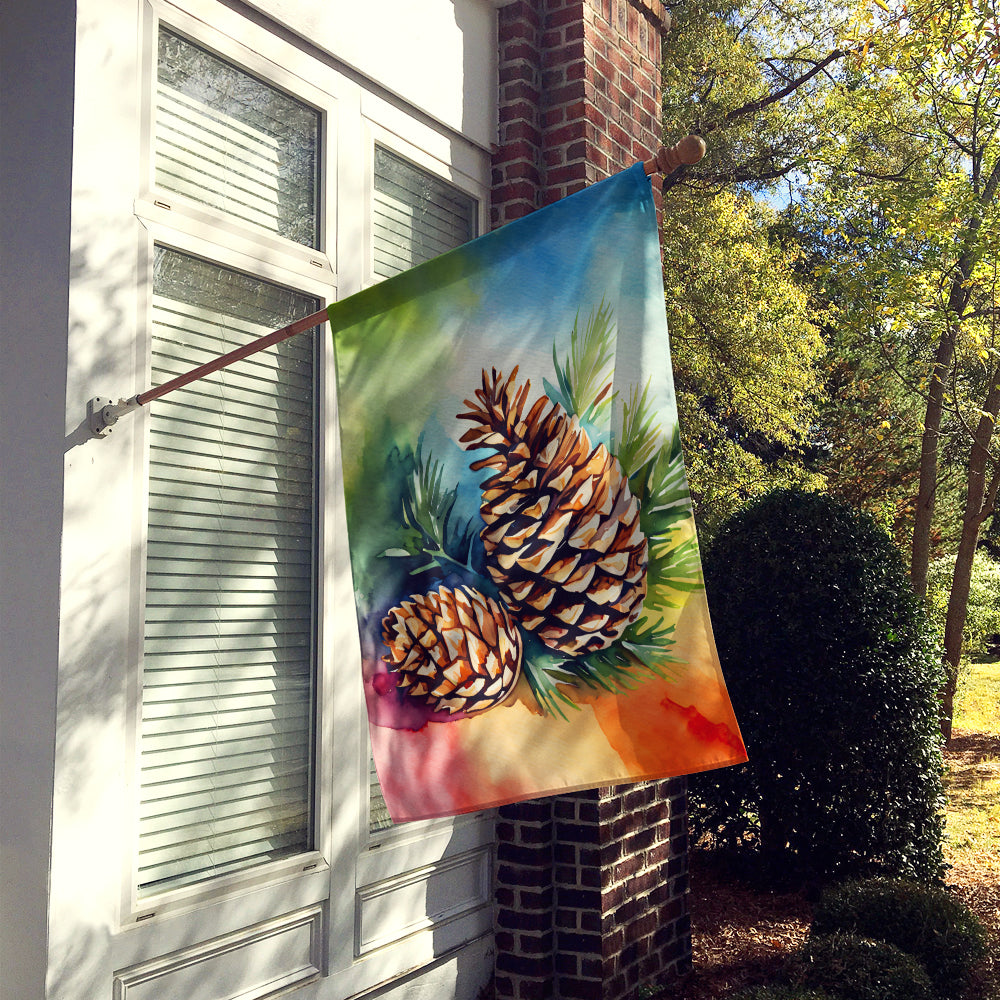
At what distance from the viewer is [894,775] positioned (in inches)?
226

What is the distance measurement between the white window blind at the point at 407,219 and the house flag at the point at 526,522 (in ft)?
4.97

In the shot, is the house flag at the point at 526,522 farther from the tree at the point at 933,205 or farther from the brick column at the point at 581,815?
the tree at the point at 933,205

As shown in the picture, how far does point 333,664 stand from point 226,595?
0.54 meters

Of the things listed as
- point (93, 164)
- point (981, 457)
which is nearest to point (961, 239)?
point (981, 457)

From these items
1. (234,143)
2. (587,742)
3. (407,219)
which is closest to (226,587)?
(587,742)

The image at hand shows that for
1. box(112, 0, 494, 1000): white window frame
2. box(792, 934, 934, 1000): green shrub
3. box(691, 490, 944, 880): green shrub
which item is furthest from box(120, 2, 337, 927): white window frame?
box(691, 490, 944, 880): green shrub

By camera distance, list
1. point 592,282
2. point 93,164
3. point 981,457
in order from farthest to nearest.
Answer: point 981,457 → point 93,164 → point 592,282

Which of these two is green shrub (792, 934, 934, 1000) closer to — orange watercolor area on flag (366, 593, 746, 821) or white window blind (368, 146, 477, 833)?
white window blind (368, 146, 477, 833)

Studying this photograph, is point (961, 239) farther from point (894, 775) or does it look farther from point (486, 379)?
point (486, 379)

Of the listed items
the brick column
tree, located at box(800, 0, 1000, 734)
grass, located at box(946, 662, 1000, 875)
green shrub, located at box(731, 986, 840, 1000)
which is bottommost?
grass, located at box(946, 662, 1000, 875)

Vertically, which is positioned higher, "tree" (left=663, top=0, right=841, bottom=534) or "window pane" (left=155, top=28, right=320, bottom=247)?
"tree" (left=663, top=0, right=841, bottom=534)

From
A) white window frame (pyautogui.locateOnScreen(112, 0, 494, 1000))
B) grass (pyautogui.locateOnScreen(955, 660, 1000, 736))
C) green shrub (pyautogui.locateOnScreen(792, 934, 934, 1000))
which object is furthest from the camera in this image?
grass (pyautogui.locateOnScreen(955, 660, 1000, 736))

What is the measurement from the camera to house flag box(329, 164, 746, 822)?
2314mm

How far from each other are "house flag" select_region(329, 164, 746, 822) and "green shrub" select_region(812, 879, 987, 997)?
8.99 feet
